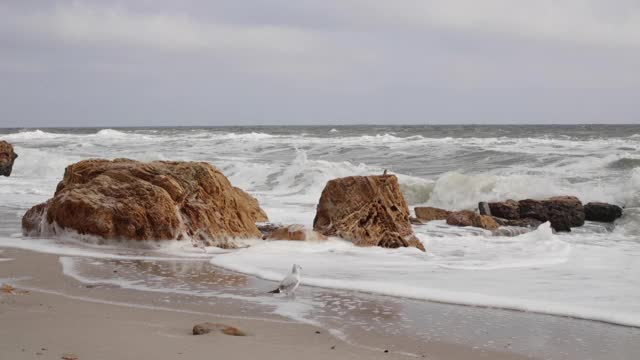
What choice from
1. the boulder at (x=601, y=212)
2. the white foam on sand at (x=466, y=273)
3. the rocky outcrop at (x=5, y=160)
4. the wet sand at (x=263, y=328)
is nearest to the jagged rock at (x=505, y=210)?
the boulder at (x=601, y=212)

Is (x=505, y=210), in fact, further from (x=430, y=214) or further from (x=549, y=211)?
(x=430, y=214)

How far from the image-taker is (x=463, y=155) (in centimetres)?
2625

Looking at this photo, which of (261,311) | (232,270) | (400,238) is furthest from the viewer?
(400,238)

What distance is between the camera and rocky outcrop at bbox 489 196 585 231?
1240cm

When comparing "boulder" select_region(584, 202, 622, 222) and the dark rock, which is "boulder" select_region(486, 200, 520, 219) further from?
"boulder" select_region(584, 202, 622, 222)

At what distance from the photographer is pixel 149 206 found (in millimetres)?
8586

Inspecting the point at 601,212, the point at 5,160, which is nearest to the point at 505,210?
the point at 601,212

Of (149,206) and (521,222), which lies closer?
(149,206)

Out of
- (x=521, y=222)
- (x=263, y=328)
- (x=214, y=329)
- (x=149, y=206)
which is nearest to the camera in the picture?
(x=214, y=329)

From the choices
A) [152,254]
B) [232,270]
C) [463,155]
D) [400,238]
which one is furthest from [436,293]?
[463,155]

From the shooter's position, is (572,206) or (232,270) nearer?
(232,270)

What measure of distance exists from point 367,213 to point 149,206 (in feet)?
8.37

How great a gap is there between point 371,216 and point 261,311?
3.94 meters

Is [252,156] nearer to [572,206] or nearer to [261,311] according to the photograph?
[572,206]
